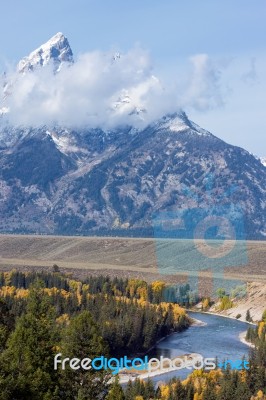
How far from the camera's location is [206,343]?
117 meters

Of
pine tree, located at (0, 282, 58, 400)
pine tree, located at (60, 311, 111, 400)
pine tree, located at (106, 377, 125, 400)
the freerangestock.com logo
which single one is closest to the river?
the freerangestock.com logo

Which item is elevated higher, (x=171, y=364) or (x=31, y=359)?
(x=31, y=359)

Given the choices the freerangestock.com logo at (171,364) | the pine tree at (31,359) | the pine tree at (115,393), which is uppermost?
the pine tree at (31,359)

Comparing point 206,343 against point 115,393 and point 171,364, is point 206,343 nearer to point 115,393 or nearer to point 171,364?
point 171,364

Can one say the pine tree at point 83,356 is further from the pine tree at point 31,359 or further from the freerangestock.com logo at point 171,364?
the freerangestock.com logo at point 171,364

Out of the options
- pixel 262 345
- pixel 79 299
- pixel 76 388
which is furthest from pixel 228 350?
pixel 76 388

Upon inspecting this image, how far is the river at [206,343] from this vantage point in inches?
4144

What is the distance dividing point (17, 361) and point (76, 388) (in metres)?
4.51

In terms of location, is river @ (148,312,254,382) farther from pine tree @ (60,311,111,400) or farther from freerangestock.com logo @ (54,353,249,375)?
pine tree @ (60,311,111,400)

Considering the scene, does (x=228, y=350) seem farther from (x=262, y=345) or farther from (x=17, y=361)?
(x=17, y=361)

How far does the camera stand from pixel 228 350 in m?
110

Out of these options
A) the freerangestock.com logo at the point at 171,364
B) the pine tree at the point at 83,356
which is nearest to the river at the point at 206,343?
the freerangestock.com logo at the point at 171,364

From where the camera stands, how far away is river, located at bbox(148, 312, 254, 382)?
345ft

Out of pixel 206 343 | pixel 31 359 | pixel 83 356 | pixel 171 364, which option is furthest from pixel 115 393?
pixel 206 343
